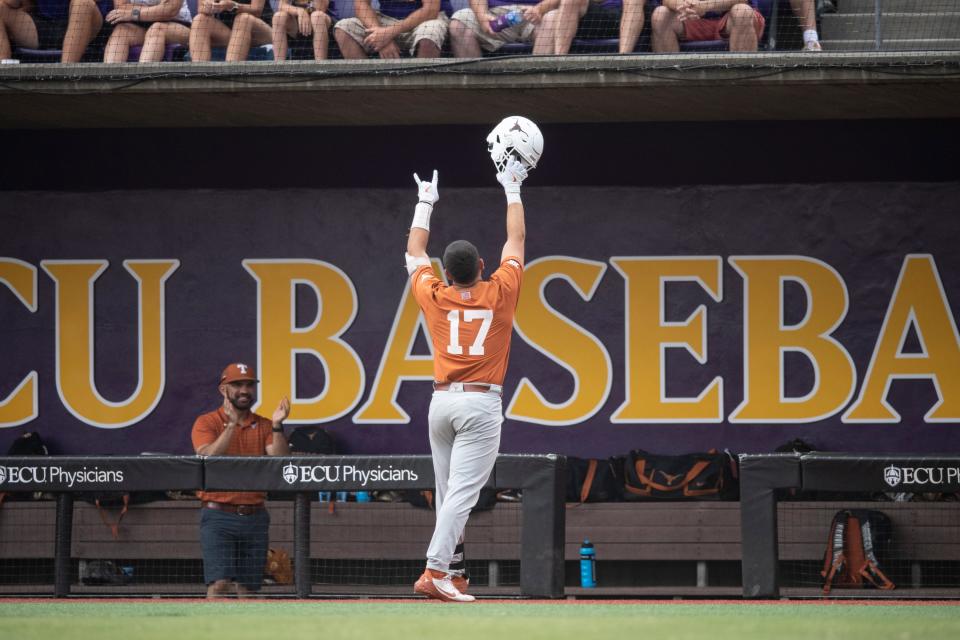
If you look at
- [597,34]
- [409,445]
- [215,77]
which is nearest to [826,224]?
[597,34]

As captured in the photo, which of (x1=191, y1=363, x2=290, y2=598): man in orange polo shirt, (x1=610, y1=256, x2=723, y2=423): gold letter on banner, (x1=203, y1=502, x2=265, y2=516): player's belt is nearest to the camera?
(x1=191, y1=363, x2=290, y2=598): man in orange polo shirt

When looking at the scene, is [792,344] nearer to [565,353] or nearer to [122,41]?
[565,353]

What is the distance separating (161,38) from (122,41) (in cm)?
28

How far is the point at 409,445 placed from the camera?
36.9 feet

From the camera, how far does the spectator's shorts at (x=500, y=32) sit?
10.1 metres

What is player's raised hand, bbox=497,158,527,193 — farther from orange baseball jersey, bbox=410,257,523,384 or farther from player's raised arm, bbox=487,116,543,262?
orange baseball jersey, bbox=410,257,523,384

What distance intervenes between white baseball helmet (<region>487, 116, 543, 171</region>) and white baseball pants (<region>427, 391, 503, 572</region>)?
1.24 meters

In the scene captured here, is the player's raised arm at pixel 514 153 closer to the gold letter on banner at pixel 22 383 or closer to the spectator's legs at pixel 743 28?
the spectator's legs at pixel 743 28

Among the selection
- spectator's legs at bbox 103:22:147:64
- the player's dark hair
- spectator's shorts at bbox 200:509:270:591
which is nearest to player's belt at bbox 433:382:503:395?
the player's dark hair

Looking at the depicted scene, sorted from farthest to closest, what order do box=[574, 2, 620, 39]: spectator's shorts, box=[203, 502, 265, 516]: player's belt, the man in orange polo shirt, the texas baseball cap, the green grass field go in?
box=[574, 2, 620, 39]: spectator's shorts → the texas baseball cap → box=[203, 502, 265, 516]: player's belt → the man in orange polo shirt → the green grass field

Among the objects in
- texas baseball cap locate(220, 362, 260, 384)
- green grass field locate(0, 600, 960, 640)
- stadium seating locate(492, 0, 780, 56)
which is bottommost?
green grass field locate(0, 600, 960, 640)

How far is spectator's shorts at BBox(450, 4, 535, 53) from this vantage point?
33.1 ft

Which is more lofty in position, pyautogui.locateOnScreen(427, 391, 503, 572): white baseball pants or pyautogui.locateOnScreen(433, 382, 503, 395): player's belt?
pyautogui.locateOnScreen(433, 382, 503, 395): player's belt

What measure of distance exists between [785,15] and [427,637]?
22.3 feet
